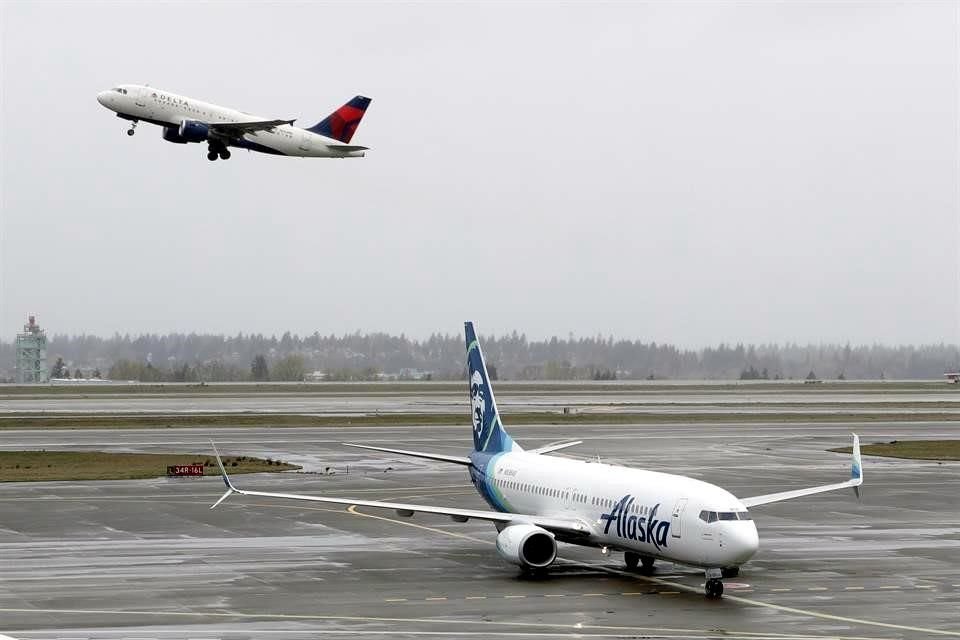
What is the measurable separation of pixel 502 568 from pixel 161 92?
179 ft

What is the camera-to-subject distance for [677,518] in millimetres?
40125

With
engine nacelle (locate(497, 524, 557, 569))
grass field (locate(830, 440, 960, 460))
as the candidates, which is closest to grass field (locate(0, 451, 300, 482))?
engine nacelle (locate(497, 524, 557, 569))

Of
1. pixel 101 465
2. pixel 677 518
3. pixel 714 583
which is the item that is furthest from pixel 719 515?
pixel 101 465

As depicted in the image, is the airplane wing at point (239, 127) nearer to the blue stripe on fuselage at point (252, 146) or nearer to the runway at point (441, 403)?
the blue stripe on fuselage at point (252, 146)

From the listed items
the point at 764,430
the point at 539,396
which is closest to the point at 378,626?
the point at 764,430

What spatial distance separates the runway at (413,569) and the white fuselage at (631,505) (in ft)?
5.04

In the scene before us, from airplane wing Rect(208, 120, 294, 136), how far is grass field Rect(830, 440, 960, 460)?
47465 millimetres

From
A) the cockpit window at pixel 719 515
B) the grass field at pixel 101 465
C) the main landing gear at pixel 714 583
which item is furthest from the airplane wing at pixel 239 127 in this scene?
the main landing gear at pixel 714 583

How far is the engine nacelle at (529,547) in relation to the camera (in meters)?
43.2

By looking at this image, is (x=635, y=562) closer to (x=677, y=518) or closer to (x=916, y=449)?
(x=677, y=518)

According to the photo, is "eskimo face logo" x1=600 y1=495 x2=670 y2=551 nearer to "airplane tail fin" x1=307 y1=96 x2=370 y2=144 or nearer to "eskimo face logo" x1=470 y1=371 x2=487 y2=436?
"eskimo face logo" x1=470 y1=371 x2=487 y2=436

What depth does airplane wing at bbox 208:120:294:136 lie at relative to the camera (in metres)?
87.5

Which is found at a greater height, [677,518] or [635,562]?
[677,518]

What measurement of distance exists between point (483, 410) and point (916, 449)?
5334 cm
